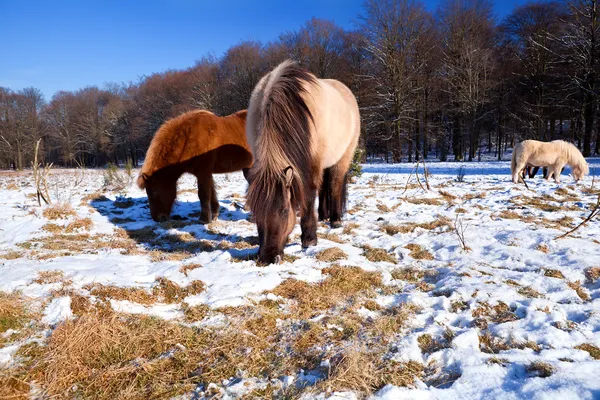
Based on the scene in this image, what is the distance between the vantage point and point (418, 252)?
3.91m

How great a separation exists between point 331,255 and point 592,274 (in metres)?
2.47

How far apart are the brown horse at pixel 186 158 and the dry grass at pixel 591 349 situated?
494cm

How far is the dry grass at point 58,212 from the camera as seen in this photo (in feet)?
17.9

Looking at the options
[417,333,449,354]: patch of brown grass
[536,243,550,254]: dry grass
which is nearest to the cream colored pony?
[536,243,550,254]: dry grass

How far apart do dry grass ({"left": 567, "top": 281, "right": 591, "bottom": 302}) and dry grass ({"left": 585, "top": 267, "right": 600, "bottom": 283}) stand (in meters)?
0.14

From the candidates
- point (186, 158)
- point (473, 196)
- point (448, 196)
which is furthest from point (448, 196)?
point (186, 158)

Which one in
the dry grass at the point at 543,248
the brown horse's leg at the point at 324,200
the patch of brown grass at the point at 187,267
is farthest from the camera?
the brown horse's leg at the point at 324,200

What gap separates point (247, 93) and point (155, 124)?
535 inches

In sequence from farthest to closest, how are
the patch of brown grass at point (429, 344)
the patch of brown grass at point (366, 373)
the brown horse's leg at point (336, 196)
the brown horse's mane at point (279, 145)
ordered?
1. the brown horse's leg at point (336, 196)
2. the brown horse's mane at point (279, 145)
3. the patch of brown grass at point (429, 344)
4. the patch of brown grass at point (366, 373)

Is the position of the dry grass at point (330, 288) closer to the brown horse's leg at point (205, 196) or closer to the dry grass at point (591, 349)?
the dry grass at point (591, 349)

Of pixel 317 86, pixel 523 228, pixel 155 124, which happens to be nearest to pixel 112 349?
pixel 317 86

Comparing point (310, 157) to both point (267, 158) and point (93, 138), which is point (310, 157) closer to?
point (267, 158)

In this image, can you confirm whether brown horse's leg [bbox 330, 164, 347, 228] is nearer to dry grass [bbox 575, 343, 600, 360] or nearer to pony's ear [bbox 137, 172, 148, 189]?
pony's ear [bbox 137, 172, 148, 189]

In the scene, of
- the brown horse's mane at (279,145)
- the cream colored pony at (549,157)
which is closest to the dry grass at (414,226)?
the brown horse's mane at (279,145)
